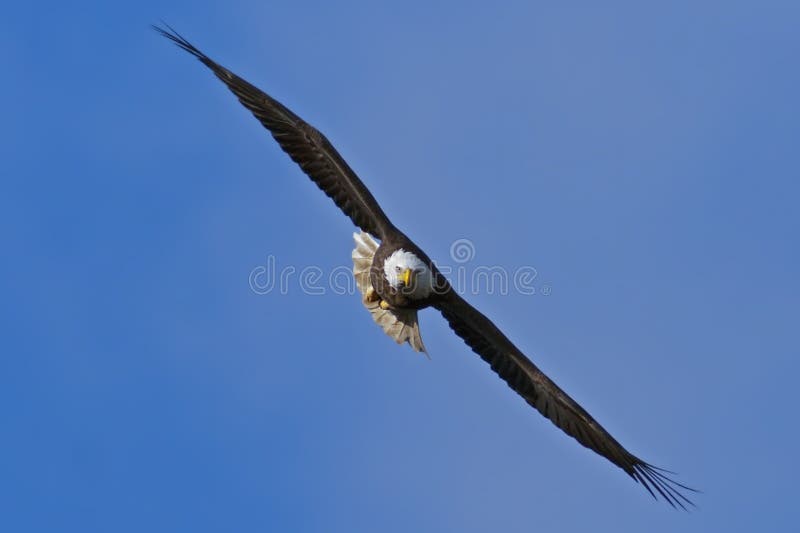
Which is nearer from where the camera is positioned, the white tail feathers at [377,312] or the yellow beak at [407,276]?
the yellow beak at [407,276]

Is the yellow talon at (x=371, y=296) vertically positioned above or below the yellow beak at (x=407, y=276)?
above

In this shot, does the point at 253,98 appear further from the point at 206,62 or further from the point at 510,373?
the point at 510,373

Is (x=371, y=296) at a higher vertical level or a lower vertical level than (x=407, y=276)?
higher

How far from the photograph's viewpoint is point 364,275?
20781 mm

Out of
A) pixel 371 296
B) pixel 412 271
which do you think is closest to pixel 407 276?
pixel 412 271

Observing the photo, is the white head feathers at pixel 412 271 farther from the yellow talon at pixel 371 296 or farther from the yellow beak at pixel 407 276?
the yellow talon at pixel 371 296

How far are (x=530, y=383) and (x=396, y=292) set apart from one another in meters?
1.58

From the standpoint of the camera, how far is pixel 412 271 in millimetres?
19781

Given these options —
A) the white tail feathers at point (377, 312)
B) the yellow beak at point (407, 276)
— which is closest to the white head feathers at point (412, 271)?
the yellow beak at point (407, 276)

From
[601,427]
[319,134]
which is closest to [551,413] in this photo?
[601,427]

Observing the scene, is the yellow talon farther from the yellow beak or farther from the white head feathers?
the yellow beak

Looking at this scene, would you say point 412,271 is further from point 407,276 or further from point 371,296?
point 371,296

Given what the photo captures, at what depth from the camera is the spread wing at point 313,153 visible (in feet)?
66.8

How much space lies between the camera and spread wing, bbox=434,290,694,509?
2038cm
